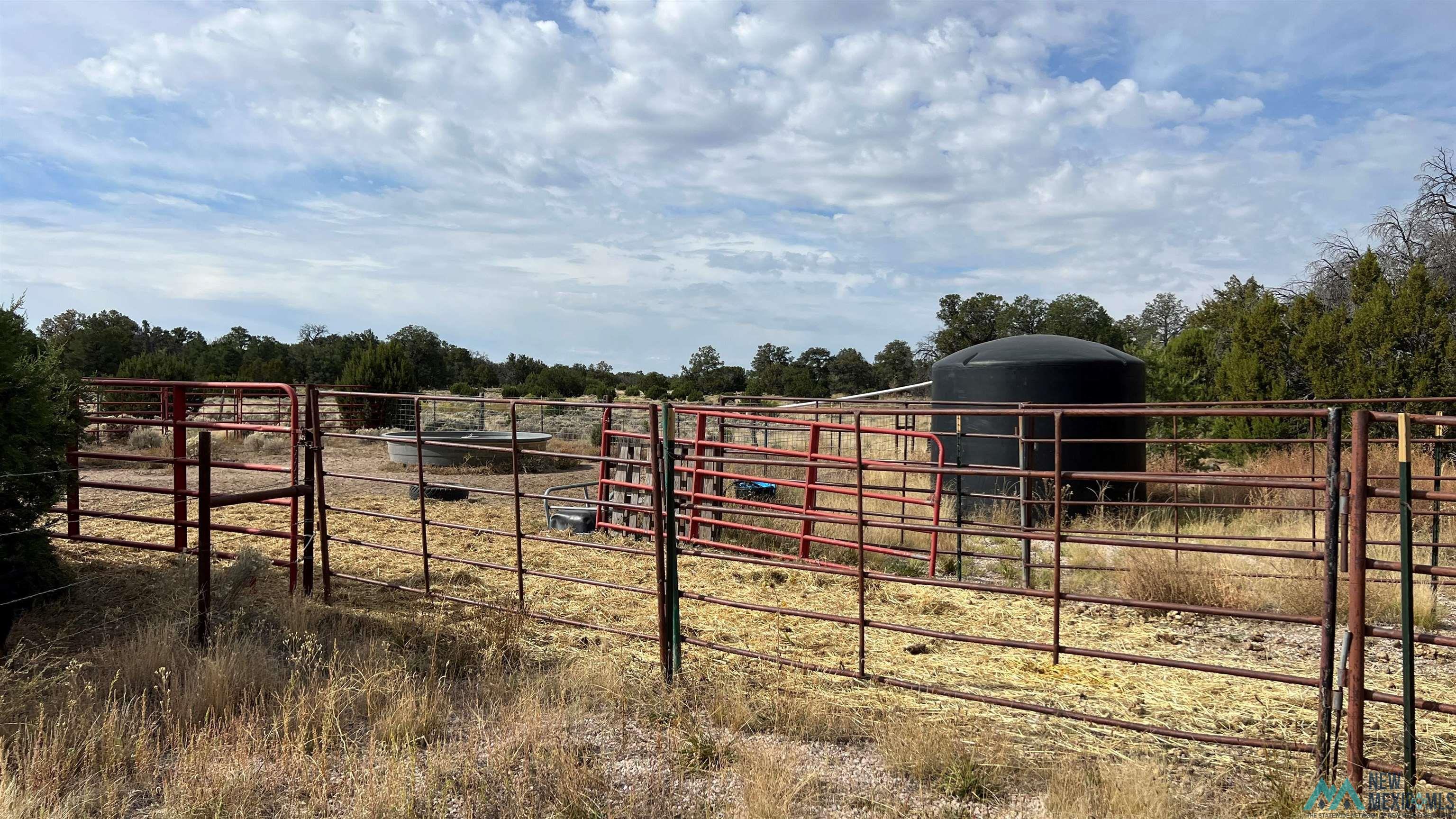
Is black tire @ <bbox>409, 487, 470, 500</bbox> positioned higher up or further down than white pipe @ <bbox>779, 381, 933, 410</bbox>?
further down

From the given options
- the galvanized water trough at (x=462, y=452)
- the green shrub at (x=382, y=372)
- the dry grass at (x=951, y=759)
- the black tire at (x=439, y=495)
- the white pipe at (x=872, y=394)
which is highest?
the green shrub at (x=382, y=372)

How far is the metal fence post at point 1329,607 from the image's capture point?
3832mm

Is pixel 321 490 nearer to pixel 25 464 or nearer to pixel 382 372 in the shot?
pixel 25 464

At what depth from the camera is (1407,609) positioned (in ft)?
12.0

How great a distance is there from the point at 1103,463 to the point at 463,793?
1133 centimetres

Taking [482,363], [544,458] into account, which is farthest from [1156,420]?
[482,363]

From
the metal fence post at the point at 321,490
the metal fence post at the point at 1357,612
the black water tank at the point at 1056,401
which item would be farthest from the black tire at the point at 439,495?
the metal fence post at the point at 1357,612

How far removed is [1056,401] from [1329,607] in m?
9.40

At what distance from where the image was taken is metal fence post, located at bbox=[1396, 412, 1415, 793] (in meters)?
3.60

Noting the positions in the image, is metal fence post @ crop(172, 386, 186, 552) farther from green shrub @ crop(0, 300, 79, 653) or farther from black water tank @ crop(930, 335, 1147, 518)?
black water tank @ crop(930, 335, 1147, 518)

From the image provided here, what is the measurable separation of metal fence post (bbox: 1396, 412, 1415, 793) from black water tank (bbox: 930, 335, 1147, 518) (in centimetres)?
850

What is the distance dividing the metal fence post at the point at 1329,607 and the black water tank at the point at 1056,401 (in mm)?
8321

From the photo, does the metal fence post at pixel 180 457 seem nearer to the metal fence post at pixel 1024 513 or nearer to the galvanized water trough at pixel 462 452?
the metal fence post at pixel 1024 513

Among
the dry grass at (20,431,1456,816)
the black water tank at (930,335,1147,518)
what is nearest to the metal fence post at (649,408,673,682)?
the dry grass at (20,431,1456,816)
